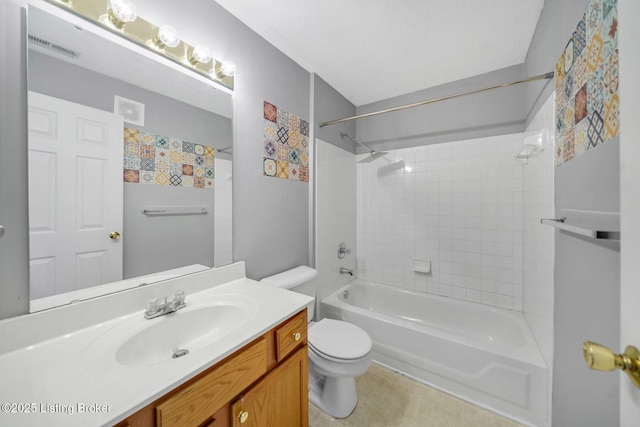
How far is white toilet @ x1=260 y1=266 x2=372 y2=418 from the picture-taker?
1318 mm

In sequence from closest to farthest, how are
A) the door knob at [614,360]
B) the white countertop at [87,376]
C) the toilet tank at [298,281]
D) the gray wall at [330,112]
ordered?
1. the door knob at [614,360]
2. the white countertop at [87,376]
3. the toilet tank at [298,281]
4. the gray wall at [330,112]

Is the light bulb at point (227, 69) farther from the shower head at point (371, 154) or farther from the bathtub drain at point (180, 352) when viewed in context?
the bathtub drain at point (180, 352)

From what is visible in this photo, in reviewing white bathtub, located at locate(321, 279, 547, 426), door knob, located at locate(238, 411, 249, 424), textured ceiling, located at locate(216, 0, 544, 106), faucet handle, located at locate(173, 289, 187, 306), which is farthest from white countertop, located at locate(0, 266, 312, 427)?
textured ceiling, located at locate(216, 0, 544, 106)

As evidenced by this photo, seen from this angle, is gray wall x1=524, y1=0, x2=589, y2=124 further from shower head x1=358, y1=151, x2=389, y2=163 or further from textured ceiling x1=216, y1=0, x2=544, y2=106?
shower head x1=358, y1=151, x2=389, y2=163

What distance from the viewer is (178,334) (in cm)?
93

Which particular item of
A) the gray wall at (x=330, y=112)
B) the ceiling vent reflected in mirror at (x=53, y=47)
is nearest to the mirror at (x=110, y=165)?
the ceiling vent reflected in mirror at (x=53, y=47)

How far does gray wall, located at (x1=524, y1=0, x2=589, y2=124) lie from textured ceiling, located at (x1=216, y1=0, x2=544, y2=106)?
104 millimetres

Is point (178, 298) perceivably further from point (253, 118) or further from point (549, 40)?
point (549, 40)

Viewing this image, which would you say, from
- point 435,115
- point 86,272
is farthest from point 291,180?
point 435,115

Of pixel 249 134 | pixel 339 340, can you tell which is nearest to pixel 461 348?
pixel 339 340

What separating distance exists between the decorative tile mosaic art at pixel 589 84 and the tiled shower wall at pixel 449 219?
92cm

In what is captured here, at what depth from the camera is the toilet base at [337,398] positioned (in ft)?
4.52

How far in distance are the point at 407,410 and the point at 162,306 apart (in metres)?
1.52

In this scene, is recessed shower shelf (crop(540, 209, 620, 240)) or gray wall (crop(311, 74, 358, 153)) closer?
recessed shower shelf (crop(540, 209, 620, 240))
